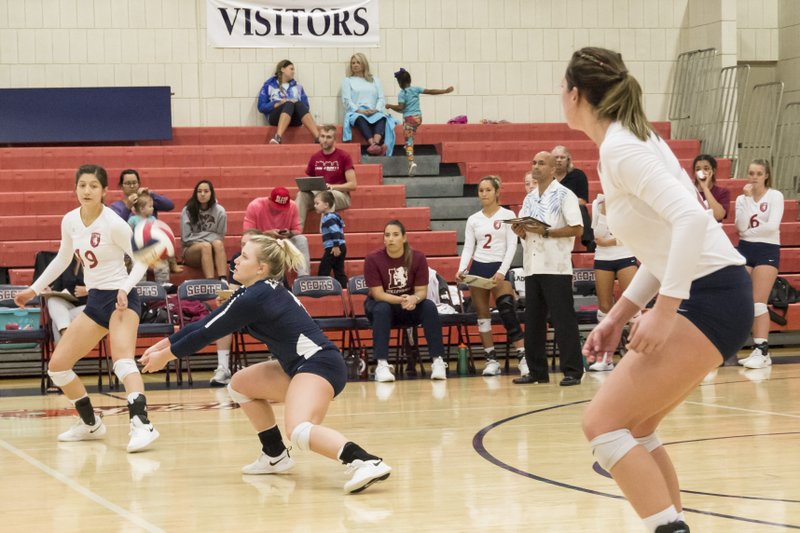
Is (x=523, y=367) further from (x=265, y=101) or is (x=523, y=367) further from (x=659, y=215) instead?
(x=659, y=215)

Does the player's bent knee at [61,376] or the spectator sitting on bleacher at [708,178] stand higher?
the spectator sitting on bleacher at [708,178]

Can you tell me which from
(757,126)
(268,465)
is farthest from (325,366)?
(757,126)

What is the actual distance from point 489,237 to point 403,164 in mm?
3987

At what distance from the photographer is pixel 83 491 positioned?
4980 millimetres

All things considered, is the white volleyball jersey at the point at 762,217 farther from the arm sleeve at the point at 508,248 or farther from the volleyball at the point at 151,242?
the volleyball at the point at 151,242

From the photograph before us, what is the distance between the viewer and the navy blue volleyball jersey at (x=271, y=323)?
489 cm

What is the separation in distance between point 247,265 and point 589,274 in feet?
20.9

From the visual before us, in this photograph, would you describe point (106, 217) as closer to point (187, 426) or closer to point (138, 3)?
point (187, 426)

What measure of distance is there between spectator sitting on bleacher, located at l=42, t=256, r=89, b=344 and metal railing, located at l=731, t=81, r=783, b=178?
8852mm

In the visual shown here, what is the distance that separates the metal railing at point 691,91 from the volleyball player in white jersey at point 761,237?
17.4 ft

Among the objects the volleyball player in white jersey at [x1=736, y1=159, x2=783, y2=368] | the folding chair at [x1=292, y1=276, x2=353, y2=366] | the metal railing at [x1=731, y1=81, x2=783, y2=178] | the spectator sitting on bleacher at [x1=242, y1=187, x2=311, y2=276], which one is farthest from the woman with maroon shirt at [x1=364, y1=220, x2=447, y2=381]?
the metal railing at [x1=731, y1=81, x2=783, y2=178]

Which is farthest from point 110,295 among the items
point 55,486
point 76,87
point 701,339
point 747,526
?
point 76,87

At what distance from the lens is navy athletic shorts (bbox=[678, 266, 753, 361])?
9.72 ft

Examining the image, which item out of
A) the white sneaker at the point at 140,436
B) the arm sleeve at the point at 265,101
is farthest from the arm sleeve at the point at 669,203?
the arm sleeve at the point at 265,101
